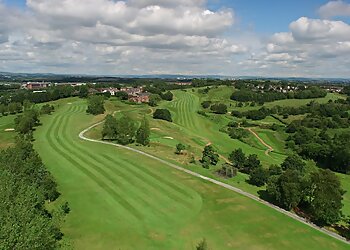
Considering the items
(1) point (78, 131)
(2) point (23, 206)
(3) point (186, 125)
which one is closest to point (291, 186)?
(2) point (23, 206)

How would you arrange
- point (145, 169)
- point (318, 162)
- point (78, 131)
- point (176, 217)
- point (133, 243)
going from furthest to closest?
1. point (318, 162)
2. point (78, 131)
3. point (145, 169)
4. point (176, 217)
5. point (133, 243)

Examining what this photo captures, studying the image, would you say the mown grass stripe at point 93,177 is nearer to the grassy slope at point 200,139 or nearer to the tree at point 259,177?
the grassy slope at point 200,139

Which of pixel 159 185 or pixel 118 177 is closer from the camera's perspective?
pixel 159 185

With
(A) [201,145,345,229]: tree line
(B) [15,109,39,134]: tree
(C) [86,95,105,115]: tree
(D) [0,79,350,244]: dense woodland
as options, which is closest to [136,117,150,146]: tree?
(D) [0,79,350,244]: dense woodland

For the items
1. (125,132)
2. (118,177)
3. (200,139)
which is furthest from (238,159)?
(200,139)

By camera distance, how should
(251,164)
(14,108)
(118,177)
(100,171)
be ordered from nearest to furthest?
(118,177) → (100,171) → (251,164) → (14,108)

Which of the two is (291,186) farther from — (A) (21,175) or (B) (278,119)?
(B) (278,119)

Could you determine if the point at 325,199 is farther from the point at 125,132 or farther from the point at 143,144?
the point at 125,132

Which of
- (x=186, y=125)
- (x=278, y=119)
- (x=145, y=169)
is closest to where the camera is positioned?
(x=145, y=169)
